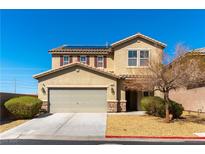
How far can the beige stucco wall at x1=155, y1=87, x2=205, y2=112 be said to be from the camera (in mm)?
22734

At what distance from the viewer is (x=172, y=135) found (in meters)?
13.0

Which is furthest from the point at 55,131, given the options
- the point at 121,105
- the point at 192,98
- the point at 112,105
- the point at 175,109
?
the point at 192,98

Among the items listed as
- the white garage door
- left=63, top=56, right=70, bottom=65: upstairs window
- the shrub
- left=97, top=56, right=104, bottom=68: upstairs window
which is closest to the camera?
the shrub

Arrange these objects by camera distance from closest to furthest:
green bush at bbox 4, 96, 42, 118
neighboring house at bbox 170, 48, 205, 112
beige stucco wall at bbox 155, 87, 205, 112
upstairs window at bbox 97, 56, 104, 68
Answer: green bush at bbox 4, 96, 42, 118, neighboring house at bbox 170, 48, 205, 112, beige stucco wall at bbox 155, 87, 205, 112, upstairs window at bbox 97, 56, 104, 68

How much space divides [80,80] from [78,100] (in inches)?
68.5

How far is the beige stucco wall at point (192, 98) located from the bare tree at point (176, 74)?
19.1 feet

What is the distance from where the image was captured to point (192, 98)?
2462 cm

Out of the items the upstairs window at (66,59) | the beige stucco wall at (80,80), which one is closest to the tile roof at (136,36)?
the beige stucco wall at (80,80)

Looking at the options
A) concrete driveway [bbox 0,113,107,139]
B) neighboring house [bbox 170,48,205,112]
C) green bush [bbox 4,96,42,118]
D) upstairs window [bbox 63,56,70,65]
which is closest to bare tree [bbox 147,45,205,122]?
neighboring house [bbox 170,48,205,112]

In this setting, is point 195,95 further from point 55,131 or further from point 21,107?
point 21,107

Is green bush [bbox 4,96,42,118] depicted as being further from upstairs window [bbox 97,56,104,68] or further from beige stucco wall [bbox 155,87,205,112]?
beige stucco wall [bbox 155,87,205,112]

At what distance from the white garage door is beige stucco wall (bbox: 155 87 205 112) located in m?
5.65

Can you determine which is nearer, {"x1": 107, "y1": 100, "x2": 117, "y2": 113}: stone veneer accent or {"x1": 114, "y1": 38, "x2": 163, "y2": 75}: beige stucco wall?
{"x1": 107, "y1": 100, "x2": 117, "y2": 113}: stone veneer accent
